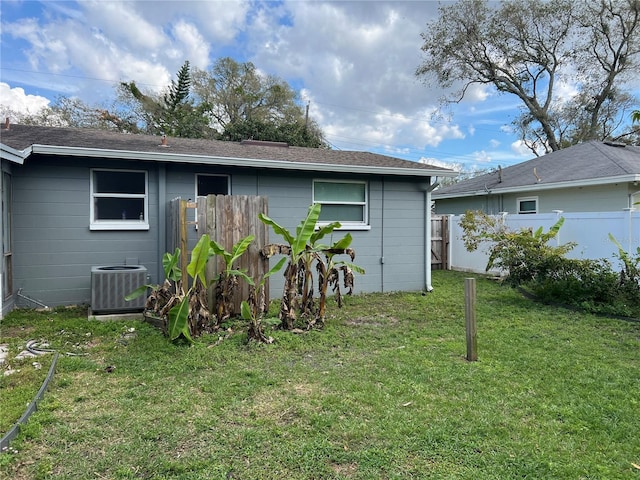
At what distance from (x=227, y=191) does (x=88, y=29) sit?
33.1 ft

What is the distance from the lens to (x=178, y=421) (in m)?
3.20

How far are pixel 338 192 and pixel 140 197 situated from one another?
12.9ft

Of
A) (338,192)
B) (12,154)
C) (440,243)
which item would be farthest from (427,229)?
(12,154)

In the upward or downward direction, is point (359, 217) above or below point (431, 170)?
below

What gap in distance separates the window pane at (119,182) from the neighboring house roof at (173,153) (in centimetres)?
50

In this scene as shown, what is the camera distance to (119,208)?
25.3ft

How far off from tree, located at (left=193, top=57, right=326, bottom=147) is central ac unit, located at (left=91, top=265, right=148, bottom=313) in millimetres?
22688

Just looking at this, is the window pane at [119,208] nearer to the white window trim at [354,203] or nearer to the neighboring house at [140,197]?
the neighboring house at [140,197]

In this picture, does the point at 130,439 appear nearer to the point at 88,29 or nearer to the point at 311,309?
the point at 311,309

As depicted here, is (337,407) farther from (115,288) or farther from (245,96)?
(245,96)

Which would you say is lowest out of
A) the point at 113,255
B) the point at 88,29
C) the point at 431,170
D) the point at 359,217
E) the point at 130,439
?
the point at 130,439

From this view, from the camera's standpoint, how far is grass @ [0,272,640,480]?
2.65 m

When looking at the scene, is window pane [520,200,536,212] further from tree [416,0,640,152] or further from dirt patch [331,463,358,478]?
tree [416,0,640,152]

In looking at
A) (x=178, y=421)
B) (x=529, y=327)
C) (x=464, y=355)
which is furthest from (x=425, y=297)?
(x=178, y=421)
